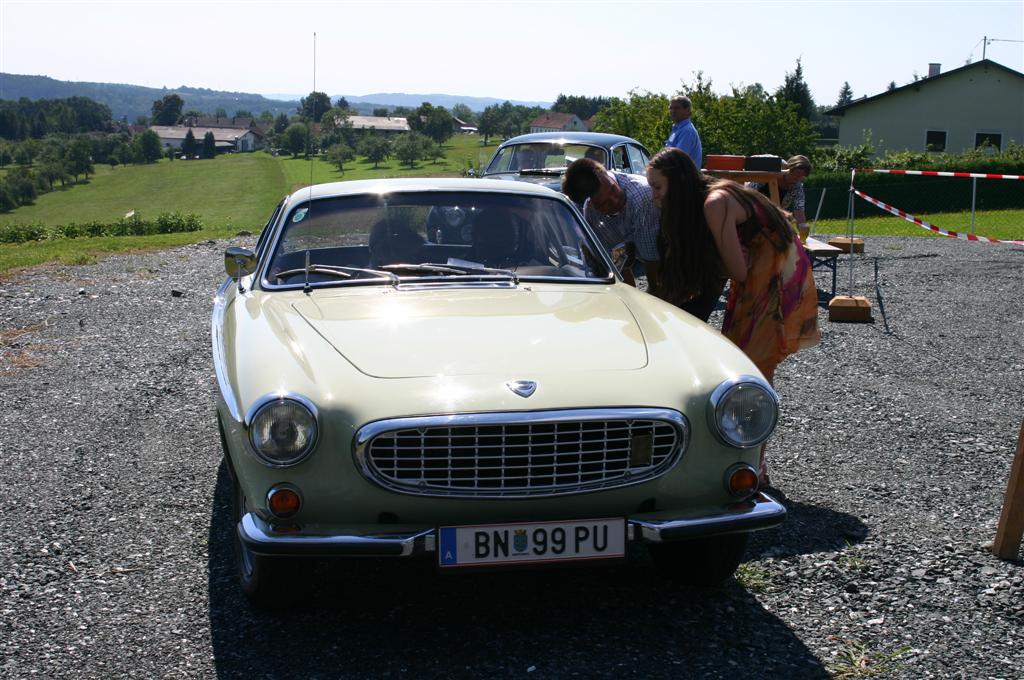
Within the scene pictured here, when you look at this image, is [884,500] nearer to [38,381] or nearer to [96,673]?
[96,673]

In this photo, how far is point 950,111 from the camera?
46.7 metres

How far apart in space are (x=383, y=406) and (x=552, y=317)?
1108 mm

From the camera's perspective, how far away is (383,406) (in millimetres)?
3385

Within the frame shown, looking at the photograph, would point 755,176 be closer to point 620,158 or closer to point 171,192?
point 620,158

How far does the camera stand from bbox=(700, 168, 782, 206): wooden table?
10.2 m

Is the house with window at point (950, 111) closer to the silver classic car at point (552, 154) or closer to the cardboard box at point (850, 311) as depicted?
the silver classic car at point (552, 154)

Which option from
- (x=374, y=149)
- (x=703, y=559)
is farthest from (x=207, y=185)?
(x=703, y=559)

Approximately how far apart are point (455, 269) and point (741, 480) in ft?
6.01

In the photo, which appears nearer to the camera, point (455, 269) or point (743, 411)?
point (743, 411)

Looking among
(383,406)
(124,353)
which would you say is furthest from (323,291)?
(124,353)

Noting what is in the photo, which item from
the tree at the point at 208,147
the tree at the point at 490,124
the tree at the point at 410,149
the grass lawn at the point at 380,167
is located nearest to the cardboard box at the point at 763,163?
the grass lawn at the point at 380,167

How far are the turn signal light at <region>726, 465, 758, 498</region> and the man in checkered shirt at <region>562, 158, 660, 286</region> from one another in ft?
6.73

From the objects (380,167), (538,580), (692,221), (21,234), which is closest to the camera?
(538,580)

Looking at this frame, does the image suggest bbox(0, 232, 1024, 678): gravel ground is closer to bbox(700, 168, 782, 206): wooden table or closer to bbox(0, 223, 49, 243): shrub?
bbox(700, 168, 782, 206): wooden table
